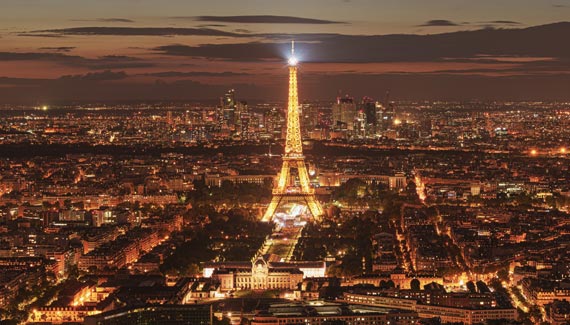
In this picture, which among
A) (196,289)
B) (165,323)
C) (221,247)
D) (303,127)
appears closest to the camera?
(165,323)

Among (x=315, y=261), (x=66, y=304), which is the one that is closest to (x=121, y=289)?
(x=66, y=304)

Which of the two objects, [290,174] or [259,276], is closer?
[259,276]

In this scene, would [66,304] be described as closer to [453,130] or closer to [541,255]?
[541,255]

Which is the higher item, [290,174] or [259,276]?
[290,174]

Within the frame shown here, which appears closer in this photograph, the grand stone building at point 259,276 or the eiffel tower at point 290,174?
the grand stone building at point 259,276

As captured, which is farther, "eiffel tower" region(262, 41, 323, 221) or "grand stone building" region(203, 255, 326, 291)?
"eiffel tower" region(262, 41, 323, 221)

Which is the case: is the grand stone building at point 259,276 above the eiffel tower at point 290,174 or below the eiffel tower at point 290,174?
below

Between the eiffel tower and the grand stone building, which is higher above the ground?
the eiffel tower

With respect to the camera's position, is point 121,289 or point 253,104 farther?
point 253,104
